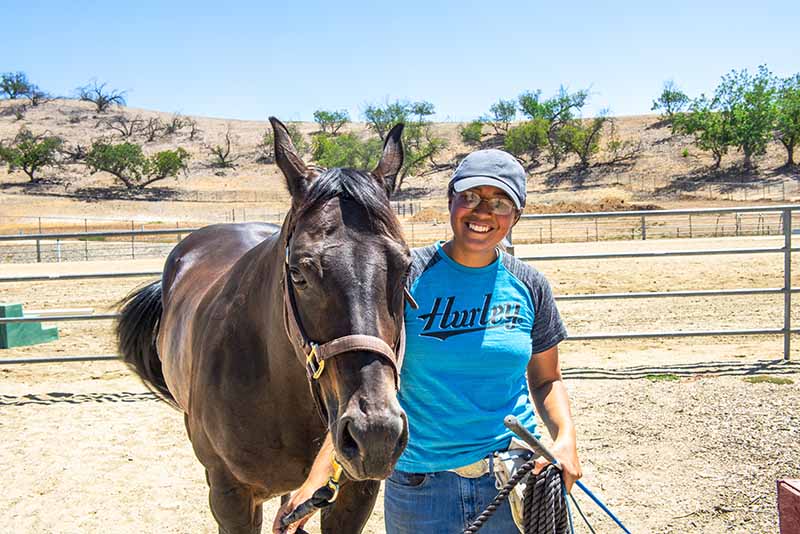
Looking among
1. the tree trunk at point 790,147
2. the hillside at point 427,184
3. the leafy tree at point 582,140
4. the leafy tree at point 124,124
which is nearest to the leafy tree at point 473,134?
the hillside at point 427,184

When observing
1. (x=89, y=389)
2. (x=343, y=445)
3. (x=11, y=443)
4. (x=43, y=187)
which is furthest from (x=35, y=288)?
(x=43, y=187)

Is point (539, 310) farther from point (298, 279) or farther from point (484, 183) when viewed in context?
point (298, 279)

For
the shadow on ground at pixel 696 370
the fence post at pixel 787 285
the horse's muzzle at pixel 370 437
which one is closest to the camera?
the horse's muzzle at pixel 370 437

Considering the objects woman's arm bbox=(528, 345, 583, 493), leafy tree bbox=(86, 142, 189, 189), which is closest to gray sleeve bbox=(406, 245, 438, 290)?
woman's arm bbox=(528, 345, 583, 493)

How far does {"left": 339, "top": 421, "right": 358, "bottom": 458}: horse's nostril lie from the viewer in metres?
1.52

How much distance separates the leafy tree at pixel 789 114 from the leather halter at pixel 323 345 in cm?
5452

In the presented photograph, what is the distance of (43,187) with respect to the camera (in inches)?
2233

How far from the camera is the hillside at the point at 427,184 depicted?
153 ft

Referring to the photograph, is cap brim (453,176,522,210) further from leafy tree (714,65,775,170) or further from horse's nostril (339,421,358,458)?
leafy tree (714,65,775,170)

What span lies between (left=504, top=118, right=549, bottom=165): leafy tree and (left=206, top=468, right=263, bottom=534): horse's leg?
59.5 meters

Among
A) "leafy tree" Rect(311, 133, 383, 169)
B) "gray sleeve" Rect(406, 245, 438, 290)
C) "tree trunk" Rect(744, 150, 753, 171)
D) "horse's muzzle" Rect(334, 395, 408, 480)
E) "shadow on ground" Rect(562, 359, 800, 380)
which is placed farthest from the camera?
"leafy tree" Rect(311, 133, 383, 169)

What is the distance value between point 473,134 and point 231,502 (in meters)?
68.7

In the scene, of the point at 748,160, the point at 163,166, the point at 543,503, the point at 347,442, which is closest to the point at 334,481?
the point at 347,442

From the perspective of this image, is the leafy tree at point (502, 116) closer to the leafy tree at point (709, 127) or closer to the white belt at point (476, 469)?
the leafy tree at point (709, 127)
